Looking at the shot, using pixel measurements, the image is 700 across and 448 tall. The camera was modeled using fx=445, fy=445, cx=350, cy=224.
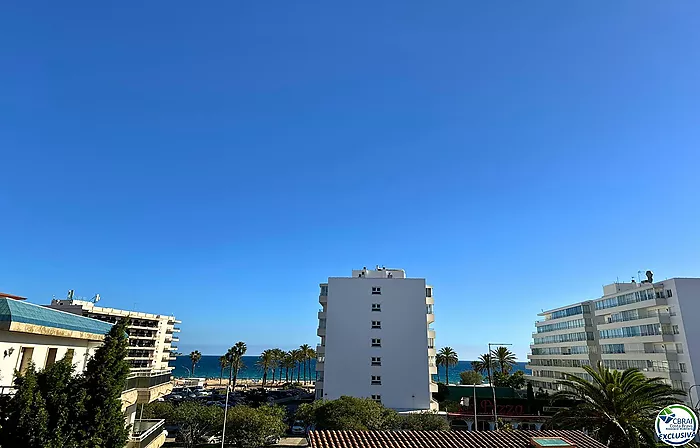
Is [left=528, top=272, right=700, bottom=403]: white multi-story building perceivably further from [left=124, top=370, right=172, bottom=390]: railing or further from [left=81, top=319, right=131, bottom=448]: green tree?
[left=81, top=319, right=131, bottom=448]: green tree

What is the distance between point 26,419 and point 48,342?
465cm

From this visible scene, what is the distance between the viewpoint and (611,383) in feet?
97.7

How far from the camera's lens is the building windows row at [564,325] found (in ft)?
256

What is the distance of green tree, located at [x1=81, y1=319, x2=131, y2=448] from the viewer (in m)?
15.5

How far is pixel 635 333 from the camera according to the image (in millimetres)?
63250

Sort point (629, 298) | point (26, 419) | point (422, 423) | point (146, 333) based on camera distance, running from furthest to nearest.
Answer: point (146, 333)
point (629, 298)
point (422, 423)
point (26, 419)

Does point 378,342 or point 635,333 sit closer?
point 378,342

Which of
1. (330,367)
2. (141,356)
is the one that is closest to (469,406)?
(330,367)

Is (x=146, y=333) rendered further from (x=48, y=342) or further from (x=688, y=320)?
(x=688, y=320)

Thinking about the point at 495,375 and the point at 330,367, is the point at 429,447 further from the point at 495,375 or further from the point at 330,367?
the point at 495,375

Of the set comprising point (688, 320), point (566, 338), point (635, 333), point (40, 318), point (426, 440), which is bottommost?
point (426, 440)

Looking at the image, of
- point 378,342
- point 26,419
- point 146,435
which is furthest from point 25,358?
point 378,342

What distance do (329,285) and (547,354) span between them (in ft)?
177

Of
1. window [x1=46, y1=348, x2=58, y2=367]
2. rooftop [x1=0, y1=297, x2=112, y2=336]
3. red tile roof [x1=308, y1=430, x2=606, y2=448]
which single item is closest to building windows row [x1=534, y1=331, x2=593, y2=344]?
red tile roof [x1=308, y1=430, x2=606, y2=448]
